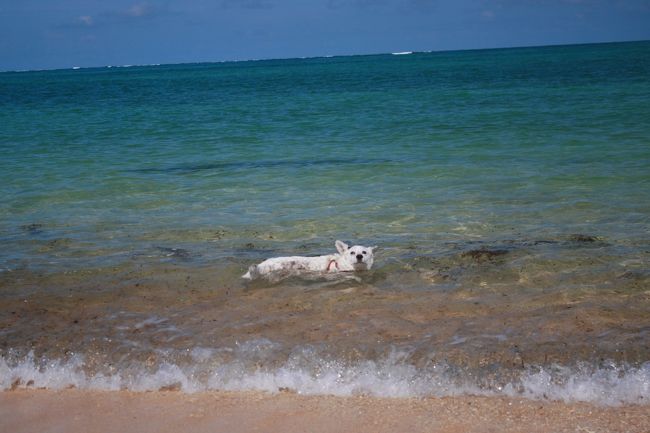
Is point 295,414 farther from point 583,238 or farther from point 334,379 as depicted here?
point 583,238

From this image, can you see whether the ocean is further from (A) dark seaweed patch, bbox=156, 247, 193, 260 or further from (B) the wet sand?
(B) the wet sand

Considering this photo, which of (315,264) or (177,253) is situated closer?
(315,264)

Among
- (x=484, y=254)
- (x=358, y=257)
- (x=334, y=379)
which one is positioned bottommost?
(x=334, y=379)

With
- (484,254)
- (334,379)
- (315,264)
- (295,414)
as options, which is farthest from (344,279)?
(295,414)

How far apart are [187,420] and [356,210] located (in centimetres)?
816

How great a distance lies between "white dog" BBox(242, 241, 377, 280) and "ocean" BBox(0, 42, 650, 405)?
242 millimetres

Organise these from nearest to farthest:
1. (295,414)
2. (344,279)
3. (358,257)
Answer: (295,414)
(344,279)
(358,257)

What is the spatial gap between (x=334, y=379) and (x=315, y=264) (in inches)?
128

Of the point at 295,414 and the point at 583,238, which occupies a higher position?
the point at 583,238

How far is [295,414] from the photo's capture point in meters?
5.45

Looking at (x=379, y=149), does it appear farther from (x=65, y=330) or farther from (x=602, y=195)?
(x=65, y=330)

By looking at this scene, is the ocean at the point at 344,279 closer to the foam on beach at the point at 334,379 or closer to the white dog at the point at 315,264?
the foam on beach at the point at 334,379

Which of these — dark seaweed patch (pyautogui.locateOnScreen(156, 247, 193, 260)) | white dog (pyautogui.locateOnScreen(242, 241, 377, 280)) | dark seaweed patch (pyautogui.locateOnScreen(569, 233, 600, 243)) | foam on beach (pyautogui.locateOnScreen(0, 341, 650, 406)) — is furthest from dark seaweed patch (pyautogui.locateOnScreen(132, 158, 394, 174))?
foam on beach (pyautogui.locateOnScreen(0, 341, 650, 406))

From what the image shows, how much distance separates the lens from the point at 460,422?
520cm
